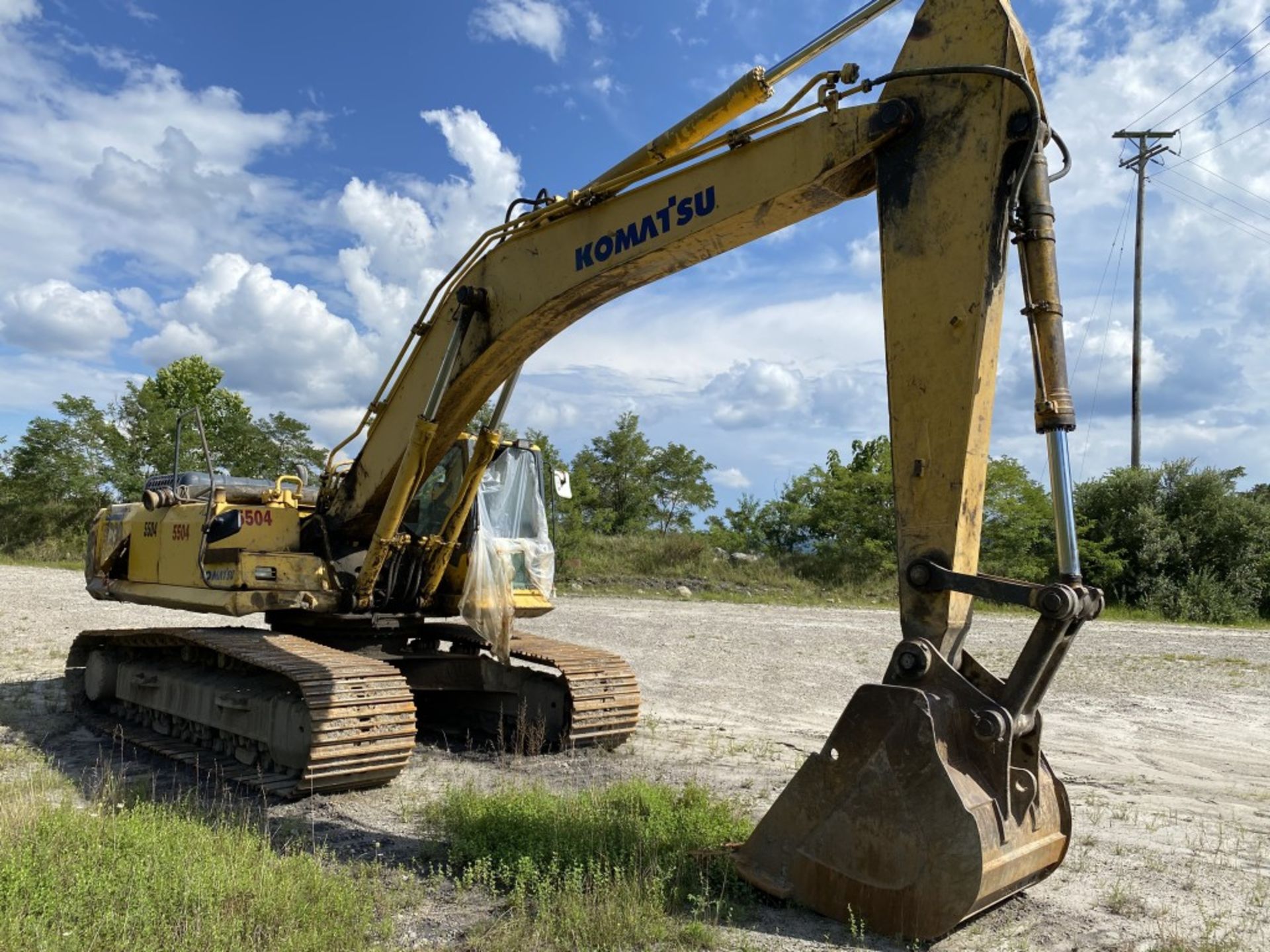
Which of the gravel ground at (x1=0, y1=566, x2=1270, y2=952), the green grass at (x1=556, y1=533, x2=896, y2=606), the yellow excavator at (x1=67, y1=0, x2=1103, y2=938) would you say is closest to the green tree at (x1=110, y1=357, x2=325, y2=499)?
the green grass at (x1=556, y1=533, x2=896, y2=606)

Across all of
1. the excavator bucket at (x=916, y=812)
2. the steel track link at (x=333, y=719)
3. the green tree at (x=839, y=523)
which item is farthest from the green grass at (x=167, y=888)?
the green tree at (x=839, y=523)

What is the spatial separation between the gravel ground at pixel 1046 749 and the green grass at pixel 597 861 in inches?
9.0

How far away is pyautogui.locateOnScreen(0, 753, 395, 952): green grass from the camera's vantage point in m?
3.86

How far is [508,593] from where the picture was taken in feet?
26.3

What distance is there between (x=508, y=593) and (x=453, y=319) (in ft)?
7.23

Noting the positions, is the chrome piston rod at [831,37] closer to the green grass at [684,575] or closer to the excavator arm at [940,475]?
the excavator arm at [940,475]

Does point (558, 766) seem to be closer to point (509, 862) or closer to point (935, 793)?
point (509, 862)

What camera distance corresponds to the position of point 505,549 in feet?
26.9

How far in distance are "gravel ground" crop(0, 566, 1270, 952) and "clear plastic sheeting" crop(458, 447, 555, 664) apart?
3.59ft

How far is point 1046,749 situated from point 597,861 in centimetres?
513

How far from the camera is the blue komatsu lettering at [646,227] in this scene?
542 centimetres

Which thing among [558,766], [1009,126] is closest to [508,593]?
[558,766]

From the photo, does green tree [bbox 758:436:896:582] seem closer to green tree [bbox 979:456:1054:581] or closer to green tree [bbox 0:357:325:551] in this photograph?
green tree [bbox 979:456:1054:581]

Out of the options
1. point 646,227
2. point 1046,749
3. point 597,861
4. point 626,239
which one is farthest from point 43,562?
point 597,861
